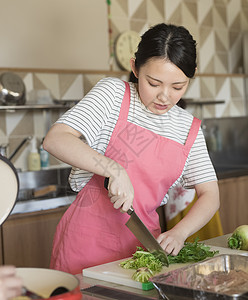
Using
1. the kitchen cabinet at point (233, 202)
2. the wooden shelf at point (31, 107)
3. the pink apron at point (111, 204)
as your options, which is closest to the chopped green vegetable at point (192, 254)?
the pink apron at point (111, 204)

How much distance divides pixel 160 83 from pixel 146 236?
477mm

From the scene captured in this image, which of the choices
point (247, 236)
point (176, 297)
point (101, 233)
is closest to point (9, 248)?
point (101, 233)

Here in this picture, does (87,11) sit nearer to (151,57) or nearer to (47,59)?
(47,59)

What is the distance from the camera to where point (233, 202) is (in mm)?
3809

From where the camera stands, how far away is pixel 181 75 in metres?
1.58

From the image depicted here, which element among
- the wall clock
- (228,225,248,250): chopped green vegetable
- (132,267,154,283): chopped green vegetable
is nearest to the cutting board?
(132,267,154,283): chopped green vegetable

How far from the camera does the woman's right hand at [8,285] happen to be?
0.84 metres

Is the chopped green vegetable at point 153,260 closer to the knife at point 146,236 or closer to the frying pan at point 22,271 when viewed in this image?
the knife at point 146,236

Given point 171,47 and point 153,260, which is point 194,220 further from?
point 171,47

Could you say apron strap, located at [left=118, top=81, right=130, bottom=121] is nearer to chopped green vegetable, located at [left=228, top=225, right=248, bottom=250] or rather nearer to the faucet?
chopped green vegetable, located at [left=228, top=225, right=248, bottom=250]

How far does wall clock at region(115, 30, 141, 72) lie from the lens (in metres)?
3.91

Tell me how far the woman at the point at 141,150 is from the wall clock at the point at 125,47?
2.19m

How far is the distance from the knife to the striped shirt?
240 mm

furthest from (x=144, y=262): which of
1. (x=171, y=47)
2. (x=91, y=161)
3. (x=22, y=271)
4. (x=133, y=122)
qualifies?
(x=171, y=47)
